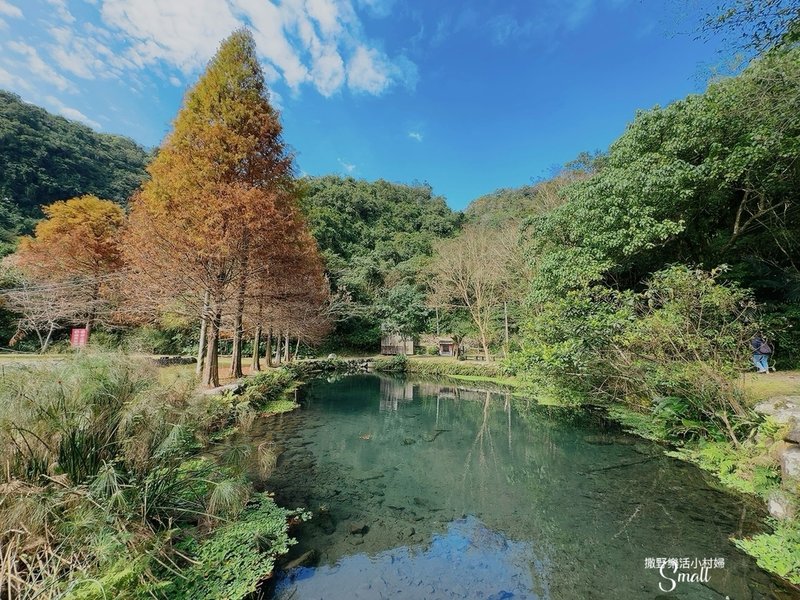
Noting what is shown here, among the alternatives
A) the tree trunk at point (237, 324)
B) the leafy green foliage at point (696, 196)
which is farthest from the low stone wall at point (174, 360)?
the leafy green foliage at point (696, 196)

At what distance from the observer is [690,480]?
6.23 meters

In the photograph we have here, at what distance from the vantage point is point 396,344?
29.3 m

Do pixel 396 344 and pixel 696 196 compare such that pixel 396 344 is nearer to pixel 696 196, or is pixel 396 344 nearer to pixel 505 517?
pixel 696 196

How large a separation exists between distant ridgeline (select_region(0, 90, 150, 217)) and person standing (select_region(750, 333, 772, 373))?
3456 centimetres

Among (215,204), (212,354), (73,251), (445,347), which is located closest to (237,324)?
(212,354)

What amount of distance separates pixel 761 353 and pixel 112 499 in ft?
42.9

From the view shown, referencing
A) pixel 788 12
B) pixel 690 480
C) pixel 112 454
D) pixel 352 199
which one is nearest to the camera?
pixel 112 454

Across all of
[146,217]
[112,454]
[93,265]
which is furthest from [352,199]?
[112,454]

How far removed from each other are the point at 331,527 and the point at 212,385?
7.30m

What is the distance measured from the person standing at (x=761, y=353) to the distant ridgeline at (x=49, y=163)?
34561 mm

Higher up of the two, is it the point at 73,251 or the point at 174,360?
the point at 73,251

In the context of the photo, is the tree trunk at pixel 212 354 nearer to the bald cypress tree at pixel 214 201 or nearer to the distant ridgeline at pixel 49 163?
the bald cypress tree at pixel 214 201

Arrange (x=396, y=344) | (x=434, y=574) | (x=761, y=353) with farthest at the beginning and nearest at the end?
1. (x=396, y=344)
2. (x=761, y=353)
3. (x=434, y=574)

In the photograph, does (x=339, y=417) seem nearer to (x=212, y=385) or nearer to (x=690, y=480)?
(x=212, y=385)
